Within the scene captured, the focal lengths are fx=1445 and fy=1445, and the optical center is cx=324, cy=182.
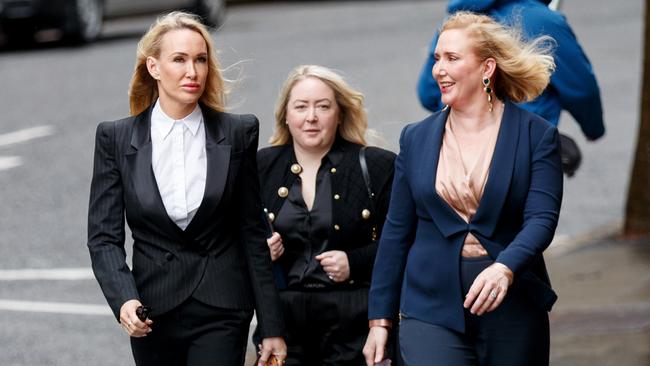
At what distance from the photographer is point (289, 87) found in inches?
222

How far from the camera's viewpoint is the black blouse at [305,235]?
552 centimetres

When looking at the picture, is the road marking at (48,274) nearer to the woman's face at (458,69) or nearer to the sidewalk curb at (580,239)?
the sidewalk curb at (580,239)

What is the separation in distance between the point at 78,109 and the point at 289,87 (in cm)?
966

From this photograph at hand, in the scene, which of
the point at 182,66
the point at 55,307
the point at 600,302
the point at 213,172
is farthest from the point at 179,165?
the point at 600,302

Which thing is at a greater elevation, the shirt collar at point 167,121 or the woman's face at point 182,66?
the woman's face at point 182,66

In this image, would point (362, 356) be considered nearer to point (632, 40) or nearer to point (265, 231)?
point (265, 231)

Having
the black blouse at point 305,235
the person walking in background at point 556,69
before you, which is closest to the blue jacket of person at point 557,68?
the person walking in background at point 556,69

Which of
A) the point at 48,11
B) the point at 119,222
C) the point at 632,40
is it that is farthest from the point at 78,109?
the point at 119,222

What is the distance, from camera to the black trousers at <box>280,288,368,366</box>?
5508mm

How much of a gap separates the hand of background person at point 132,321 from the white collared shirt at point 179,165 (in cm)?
33

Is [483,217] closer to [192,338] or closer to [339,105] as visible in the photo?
[192,338]

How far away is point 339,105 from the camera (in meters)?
5.66

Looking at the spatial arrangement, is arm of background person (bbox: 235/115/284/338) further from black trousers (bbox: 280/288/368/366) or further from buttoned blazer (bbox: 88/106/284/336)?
black trousers (bbox: 280/288/368/366)

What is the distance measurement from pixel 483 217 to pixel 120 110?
1048 cm
